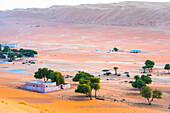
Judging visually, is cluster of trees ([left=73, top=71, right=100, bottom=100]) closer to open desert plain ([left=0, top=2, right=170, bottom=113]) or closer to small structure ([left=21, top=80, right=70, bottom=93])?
open desert plain ([left=0, top=2, right=170, bottom=113])

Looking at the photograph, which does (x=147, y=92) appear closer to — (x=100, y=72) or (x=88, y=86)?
(x=88, y=86)

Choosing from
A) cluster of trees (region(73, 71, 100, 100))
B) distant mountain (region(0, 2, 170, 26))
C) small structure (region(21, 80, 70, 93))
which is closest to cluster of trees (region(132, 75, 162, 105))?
cluster of trees (region(73, 71, 100, 100))

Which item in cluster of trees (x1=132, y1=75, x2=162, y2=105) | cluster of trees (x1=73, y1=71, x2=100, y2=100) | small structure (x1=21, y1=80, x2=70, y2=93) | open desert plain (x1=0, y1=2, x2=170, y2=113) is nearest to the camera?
open desert plain (x1=0, y1=2, x2=170, y2=113)

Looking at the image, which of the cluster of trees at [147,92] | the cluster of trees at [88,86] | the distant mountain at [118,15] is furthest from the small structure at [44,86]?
the distant mountain at [118,15]

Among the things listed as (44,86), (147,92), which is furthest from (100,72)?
(147,92)

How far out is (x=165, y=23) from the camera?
101m

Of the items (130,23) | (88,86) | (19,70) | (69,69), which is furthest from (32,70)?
(130,23)

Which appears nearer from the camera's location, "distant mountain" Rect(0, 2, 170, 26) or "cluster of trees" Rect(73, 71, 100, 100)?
"cluster of trees" Rect(73, 71, 100, 100)

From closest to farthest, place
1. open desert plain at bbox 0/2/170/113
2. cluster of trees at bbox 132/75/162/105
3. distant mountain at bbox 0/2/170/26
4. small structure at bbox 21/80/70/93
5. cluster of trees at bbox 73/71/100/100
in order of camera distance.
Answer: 1. open desert plain at bbox 0/2/170/113
2. cluster of trees at bbox 132/75/162/105
3. cluster of trees at bbox 73/71/100/100
4. small structure at bbox 21/80/70/93
5. distant mountain at bbox 0/2/170/26

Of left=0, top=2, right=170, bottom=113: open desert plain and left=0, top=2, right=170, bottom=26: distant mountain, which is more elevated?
left=0, top=2, right=170, bottom=26: distant mountain

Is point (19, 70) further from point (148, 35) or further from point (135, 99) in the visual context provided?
point (148, 35)

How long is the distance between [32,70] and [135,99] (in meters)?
18.9

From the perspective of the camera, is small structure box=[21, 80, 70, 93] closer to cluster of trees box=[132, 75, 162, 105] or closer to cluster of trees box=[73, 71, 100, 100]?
cluster of trees box=[73, 71, 100, 100]

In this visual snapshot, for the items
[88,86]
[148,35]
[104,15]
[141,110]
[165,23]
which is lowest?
[141,110]
